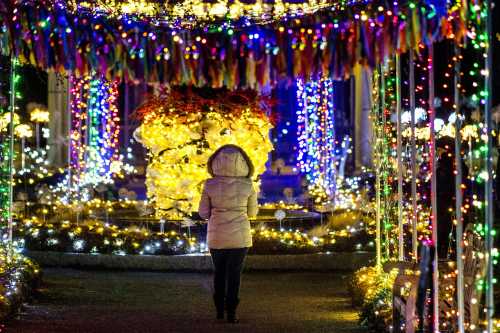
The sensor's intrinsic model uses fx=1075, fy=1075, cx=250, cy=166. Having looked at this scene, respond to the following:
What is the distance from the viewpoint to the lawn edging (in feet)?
55.3

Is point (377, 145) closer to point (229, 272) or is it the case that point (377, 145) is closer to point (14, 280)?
point (229, 272)

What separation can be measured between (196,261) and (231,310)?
558 centimetres

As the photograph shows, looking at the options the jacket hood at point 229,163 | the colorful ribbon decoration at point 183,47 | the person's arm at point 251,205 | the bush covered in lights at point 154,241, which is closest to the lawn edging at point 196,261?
the bush covered in lights at point 154,241

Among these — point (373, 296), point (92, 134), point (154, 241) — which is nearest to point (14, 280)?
point (373, 296)

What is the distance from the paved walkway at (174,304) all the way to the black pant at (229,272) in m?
0.30

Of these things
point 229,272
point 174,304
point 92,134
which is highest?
point 92,134

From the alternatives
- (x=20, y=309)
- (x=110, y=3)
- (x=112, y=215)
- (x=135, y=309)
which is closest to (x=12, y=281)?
(x=20, y=309)

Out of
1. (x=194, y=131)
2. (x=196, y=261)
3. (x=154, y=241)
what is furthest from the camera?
(x=194, y=131)

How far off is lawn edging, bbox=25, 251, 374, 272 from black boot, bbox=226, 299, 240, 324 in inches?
211

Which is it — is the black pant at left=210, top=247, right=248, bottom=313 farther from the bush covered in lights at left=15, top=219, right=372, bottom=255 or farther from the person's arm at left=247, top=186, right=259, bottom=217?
the bush covered in lights at left=15, top=219, right=372, bottom=255

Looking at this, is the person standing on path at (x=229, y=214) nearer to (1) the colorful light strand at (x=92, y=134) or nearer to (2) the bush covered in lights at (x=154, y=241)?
(2) the bush covered in lights at (x=154, y=241)

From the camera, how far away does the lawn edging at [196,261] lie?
16859 millimetres

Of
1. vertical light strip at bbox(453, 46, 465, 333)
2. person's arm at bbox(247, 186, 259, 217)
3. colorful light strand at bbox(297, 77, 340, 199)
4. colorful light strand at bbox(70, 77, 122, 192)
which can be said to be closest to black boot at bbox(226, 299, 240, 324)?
person's arm at bbox(247, 186, 259, 217)

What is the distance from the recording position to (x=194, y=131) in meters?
18.0
